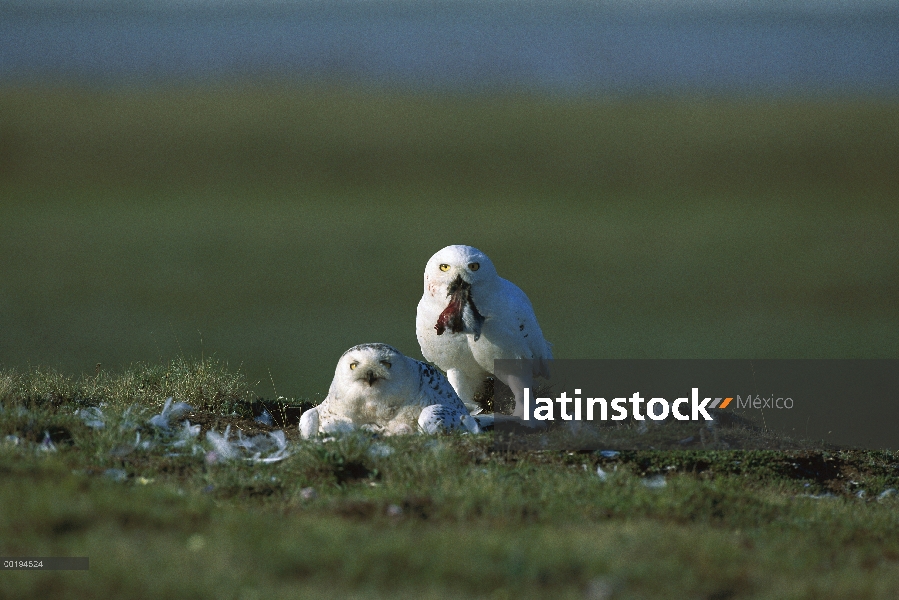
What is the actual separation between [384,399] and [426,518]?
2.71 metres

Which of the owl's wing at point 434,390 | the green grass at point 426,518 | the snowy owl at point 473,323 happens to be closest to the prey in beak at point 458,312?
the snowy owl at point 473,323

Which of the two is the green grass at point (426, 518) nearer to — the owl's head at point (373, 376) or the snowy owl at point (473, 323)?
the owl's head at point (373, 376)

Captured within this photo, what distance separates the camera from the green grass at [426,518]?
5406mm

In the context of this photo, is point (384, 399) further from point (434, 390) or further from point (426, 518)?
point (426, 518)

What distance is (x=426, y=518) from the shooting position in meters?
6.89

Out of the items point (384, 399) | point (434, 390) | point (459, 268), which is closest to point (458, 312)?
point (459, 268)

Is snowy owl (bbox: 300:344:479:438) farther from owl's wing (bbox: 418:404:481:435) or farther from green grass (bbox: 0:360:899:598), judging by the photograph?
green grass (bbox: 0:360:899:598)

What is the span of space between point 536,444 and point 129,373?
15.1ft

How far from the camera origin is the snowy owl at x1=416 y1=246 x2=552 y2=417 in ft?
33.3

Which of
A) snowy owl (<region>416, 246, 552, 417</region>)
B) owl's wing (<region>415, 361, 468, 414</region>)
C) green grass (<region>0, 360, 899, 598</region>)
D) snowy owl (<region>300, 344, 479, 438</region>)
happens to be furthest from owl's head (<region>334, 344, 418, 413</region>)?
snowy owl (<region>416, 246, 552, 417</region>)

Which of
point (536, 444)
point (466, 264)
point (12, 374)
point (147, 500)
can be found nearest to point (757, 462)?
point (536, 444)

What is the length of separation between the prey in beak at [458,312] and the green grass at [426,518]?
55.7 inches

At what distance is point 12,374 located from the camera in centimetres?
1092

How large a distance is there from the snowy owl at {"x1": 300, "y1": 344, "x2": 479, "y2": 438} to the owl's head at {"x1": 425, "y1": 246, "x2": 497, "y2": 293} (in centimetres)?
81
